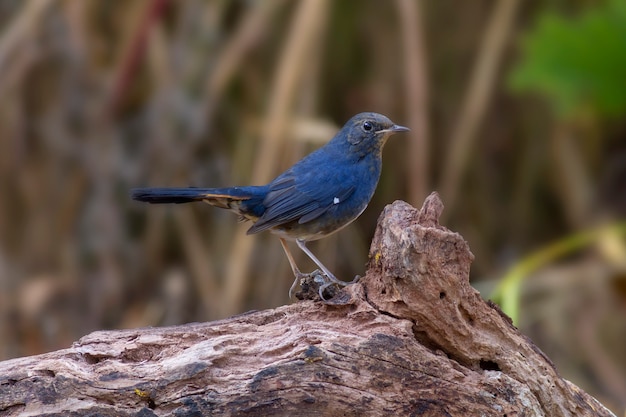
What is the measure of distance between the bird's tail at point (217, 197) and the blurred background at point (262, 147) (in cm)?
154

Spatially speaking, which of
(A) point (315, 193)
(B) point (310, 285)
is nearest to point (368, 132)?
(A) point (315, 193)

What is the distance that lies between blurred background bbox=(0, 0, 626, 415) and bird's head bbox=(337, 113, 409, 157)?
1.41 m

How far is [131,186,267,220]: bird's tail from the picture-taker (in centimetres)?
354

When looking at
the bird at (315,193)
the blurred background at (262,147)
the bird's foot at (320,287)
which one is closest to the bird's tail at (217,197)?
the bird at (315,193)

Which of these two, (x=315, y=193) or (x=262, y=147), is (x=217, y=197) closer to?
(x=315, y=193)

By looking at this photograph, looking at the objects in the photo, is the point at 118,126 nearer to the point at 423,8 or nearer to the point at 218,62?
the point at 218,62

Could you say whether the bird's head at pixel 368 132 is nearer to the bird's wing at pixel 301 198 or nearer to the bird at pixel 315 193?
the bird at pixel 315 193

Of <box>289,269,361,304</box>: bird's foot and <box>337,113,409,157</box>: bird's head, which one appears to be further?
<box>337,113,409,157</box>: bird's head

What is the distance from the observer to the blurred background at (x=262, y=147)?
5.69 meters

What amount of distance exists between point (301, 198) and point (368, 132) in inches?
19.0

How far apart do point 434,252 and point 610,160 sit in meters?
4.20

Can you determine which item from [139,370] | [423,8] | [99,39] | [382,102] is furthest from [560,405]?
[99,39]

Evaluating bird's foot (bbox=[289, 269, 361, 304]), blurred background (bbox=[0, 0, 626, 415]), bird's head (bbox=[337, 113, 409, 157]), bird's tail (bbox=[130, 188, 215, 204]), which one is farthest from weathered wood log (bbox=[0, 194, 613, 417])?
blurred background (bbox=[0, 0, 626, 415])

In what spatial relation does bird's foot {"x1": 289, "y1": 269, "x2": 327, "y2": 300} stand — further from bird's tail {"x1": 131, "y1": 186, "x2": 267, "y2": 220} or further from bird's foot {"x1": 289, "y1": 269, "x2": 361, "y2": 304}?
bird's tail {"x1": 131, "y1": 186, "x2": 267, "y2": 220}
